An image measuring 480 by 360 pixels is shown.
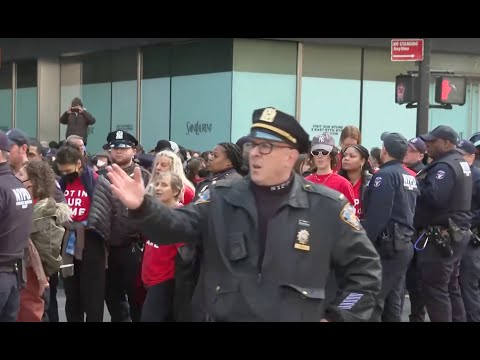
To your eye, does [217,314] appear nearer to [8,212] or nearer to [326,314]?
[326,314]

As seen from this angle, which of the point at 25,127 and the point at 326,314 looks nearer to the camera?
the point at 326,314

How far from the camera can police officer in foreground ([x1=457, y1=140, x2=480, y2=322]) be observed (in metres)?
10.5

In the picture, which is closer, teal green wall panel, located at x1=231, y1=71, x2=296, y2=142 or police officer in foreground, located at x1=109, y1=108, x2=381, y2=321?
police officer in foreground, located at x1=109, y1=108, x2=381, y2=321

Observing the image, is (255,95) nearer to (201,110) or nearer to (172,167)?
→ (201,110)

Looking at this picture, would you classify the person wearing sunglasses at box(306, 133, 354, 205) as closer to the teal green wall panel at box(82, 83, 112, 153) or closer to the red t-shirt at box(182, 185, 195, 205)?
the red t-shirt at box(182, 185, 195, 205)

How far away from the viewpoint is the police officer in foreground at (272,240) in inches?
177

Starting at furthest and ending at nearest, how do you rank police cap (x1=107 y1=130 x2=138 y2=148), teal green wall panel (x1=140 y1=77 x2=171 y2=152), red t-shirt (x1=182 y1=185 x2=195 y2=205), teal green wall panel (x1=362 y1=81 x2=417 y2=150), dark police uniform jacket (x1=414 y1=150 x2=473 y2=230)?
teal green wall panel (x1=140 y1=77 x2=171 y2=152), teal green wall panel (x1=362 y1=81 x2=417 y2=150), dark police uniform jacket (x1=414 y1=150 x2=473 y2=230), police cap (x1=107 y1=130 x2=138 y2=148), red t-shirt (x1=182 y1=185 x2=195 y2=205)

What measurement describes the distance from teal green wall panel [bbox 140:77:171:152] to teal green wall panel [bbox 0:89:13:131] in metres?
6.20

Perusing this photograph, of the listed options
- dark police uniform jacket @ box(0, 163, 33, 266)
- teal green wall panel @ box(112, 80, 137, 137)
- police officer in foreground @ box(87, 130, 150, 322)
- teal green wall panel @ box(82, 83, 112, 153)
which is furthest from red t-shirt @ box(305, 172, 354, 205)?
teal green wall panel @ box(82, 83, 112, 153)

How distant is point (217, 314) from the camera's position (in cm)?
454

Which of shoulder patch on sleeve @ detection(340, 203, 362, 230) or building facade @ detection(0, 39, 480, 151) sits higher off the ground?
building facade @ detection(0, 39, 480, 151)
